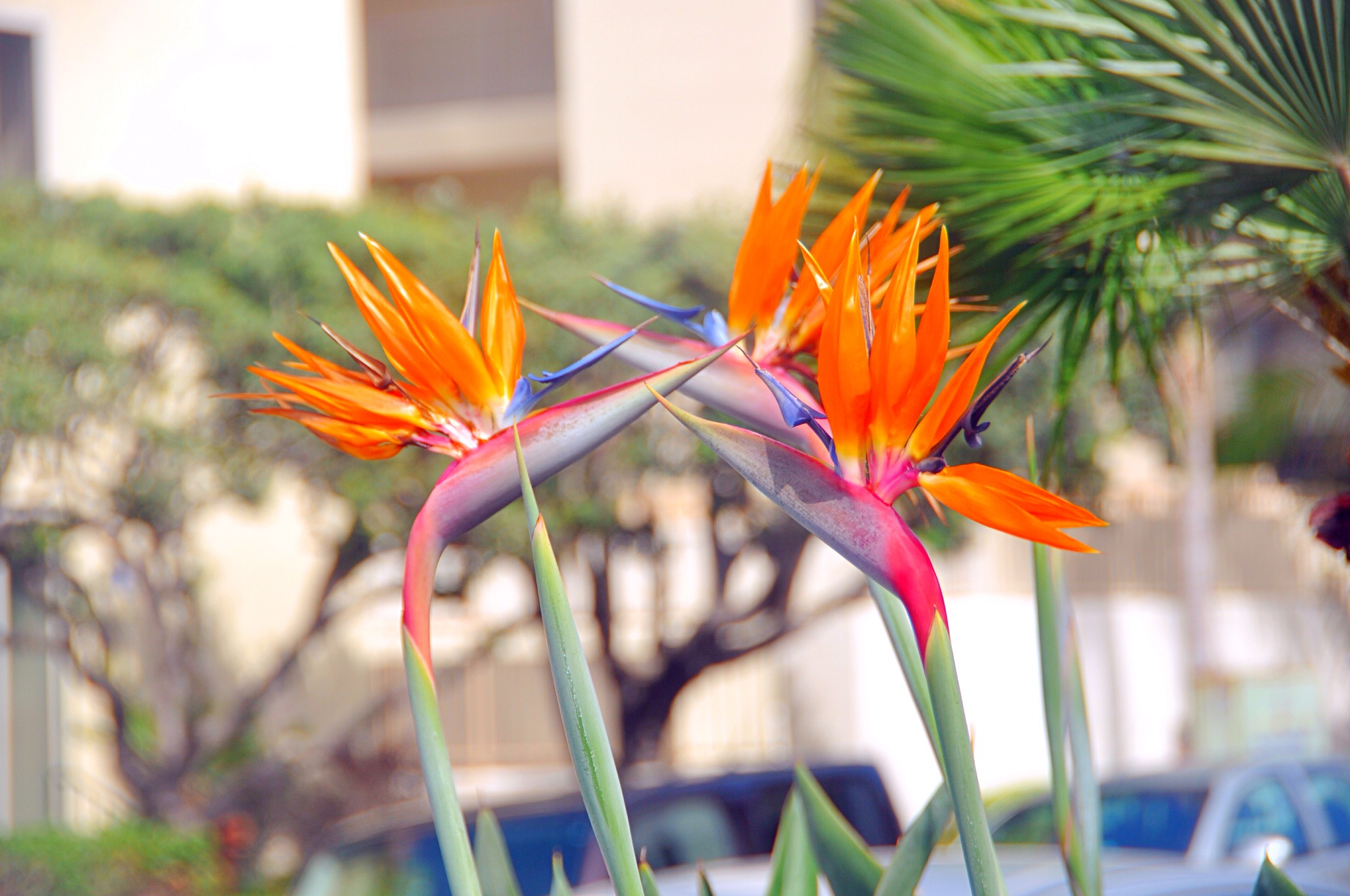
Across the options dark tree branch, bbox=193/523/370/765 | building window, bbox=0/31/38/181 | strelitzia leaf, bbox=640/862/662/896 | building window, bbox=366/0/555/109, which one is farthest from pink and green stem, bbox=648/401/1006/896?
building window, bbox=366/0/555/109

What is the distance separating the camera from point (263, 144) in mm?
12117

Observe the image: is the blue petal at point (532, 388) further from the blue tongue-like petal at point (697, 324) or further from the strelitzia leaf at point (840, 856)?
the strelitzia leaf at point (840, 856)

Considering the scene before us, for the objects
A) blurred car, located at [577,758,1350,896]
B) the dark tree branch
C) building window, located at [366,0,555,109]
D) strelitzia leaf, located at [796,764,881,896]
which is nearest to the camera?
strelitzia leaf, located at [796,764,881,896]

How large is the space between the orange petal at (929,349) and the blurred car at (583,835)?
11.1ft

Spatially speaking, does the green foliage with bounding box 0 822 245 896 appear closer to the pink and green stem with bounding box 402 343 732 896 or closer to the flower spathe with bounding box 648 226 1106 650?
the pink and green stem with bounding box 402 343 732 896


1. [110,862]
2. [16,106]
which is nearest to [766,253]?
[110,862]

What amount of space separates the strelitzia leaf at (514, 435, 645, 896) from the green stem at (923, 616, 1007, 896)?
0.36 meters

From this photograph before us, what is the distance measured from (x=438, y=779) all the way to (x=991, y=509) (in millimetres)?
691

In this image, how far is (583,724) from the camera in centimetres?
156

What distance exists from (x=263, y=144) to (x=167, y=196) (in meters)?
0.98

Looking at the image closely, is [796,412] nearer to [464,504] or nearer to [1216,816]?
[464,504]

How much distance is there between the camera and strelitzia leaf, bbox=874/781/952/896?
183 cm

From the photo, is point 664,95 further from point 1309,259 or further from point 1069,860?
point 1069,860

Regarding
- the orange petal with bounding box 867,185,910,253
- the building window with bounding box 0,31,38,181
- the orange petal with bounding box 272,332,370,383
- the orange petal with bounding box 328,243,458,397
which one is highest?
the building window with bounding box 0,31,38,181
